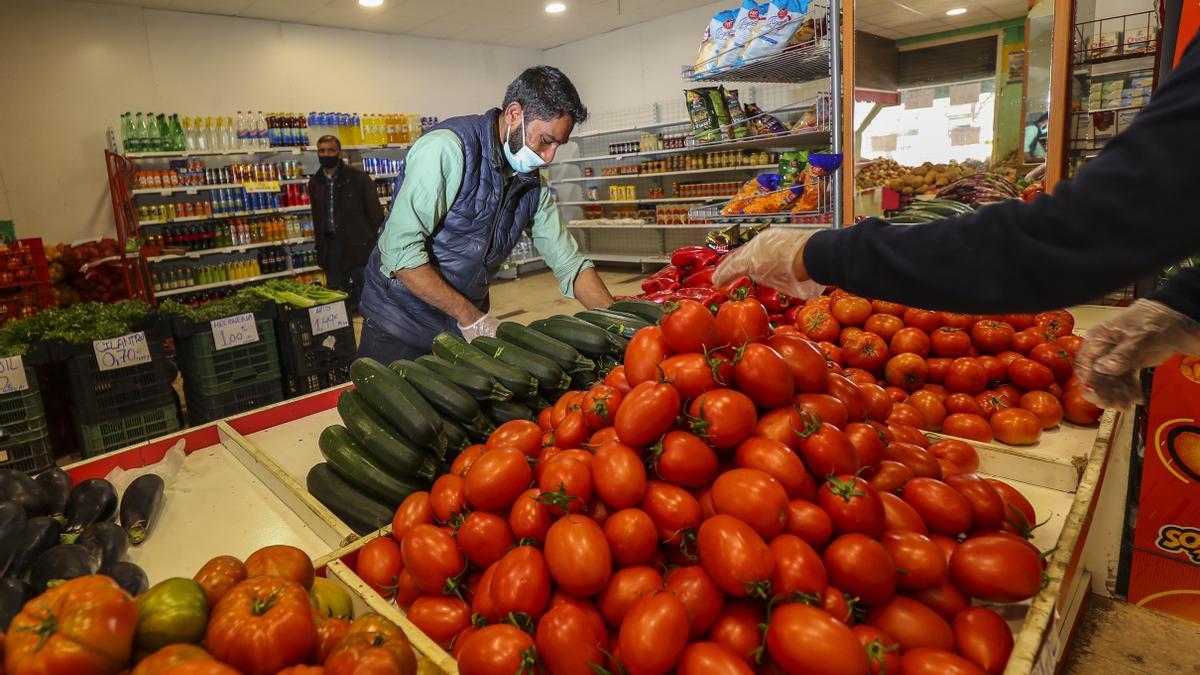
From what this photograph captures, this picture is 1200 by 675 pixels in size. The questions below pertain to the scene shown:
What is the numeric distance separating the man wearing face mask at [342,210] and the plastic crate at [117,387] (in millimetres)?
3563

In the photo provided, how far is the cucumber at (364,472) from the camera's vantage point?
1.64 meters

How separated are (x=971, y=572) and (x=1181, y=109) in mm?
746

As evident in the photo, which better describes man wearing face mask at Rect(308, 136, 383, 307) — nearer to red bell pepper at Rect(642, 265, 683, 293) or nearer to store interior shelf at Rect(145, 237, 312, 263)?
store interior shelf at Rect(145, 237, 312, 263)

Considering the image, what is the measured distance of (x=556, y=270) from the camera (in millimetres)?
3102

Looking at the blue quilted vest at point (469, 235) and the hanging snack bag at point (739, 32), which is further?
the hanging snack bag at point (739, 32)

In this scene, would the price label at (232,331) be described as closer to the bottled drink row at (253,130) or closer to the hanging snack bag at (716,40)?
the hanging snack bag at (716,40)

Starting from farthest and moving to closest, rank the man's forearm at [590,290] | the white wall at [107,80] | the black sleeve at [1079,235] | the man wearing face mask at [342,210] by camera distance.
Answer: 1. the man wearing face mask at [342,210]
2. the white wall at [107,80]
3. the man's forearm at [590,290]
4. the black sleeve at [1079,235]

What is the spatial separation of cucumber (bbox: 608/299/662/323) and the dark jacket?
18.0ft

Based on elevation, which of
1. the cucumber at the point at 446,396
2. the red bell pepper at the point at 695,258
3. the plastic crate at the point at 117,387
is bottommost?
the plastic crate at the point at 117,387

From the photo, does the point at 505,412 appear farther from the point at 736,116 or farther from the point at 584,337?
the point at 736,116

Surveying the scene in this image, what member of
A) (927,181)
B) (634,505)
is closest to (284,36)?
(927,181)

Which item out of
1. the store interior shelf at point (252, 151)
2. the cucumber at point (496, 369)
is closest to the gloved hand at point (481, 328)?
the cucumber at point (496, 369)

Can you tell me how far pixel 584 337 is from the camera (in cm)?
203

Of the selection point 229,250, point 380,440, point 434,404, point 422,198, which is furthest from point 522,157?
point 229,250
